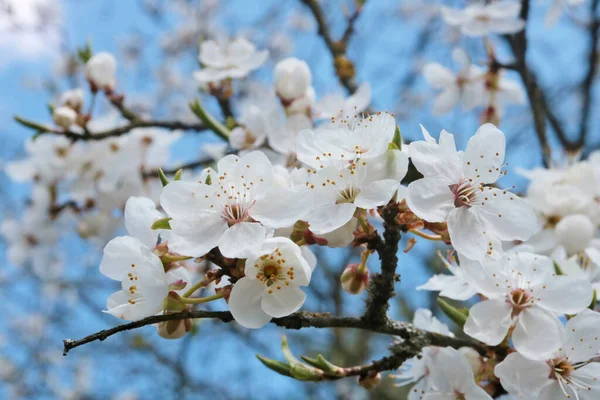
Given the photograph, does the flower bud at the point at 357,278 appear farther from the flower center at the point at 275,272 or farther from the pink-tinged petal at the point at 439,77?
the pink-tinged petal at the point at 439,77

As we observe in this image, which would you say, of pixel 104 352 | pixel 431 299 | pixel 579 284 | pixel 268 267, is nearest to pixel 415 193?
pixel 268 267

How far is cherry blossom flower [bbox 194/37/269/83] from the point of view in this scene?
1959 mm

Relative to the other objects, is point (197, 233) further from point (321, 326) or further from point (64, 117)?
point (64, 117)

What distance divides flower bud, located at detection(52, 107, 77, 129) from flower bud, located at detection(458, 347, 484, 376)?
150cm

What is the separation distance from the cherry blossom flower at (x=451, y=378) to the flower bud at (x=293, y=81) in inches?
36.3

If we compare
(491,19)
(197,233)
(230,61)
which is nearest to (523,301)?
(197,233)

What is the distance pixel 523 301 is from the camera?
3.61 ft

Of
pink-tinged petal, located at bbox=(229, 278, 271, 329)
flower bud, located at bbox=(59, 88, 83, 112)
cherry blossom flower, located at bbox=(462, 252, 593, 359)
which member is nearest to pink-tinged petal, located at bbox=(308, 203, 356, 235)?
pink-tinged petal, located at bbox=(229, 278, 271, 329)

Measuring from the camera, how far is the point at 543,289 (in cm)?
109

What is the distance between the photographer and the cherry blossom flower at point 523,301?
1034mm

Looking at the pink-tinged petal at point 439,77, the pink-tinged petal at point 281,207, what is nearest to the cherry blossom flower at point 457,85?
the pink-tinged petal at point 439,77

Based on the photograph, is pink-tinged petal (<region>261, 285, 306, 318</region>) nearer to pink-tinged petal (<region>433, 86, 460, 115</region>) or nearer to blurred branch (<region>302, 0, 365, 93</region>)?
blurred branch (<region>302, 0, 365, 93</region>)

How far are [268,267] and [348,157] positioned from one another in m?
0.24

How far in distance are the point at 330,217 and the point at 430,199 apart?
18cm
